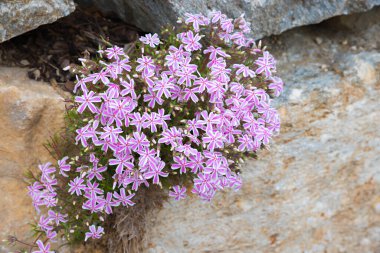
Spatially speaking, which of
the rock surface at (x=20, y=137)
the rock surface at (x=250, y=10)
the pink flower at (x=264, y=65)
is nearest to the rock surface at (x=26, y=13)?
the rock surface at (x=20, y=137)

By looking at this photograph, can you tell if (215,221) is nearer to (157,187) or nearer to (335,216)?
(157,187)

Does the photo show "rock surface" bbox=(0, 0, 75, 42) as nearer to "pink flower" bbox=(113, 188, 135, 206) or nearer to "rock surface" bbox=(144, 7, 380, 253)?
"pink flower" bbox=(113, 188, 135, 206)

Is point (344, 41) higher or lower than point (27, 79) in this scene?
higher

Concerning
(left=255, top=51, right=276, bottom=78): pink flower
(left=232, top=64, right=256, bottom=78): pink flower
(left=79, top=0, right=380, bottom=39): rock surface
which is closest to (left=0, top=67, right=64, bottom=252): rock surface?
(left=79, top=0, right=380, bottom=39): rock surface

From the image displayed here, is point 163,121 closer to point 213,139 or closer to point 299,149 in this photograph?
point 213,139

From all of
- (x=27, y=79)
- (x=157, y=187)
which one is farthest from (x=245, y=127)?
(x=27, y=79)

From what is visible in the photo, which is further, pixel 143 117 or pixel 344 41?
pixel 344 41

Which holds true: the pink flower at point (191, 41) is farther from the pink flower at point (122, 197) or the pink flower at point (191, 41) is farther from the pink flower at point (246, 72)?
the pink flower at point (122, 197)
